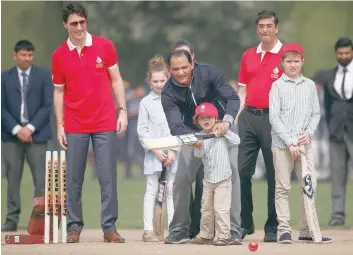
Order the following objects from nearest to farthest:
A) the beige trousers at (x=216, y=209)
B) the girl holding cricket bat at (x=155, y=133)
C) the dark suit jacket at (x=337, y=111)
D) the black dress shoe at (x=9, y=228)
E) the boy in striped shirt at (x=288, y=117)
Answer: the beige trousers at (x=216, y=209) → the boy in striped shirt at (x=288, y=117) → the girl holding cricket bat at (x=155, y=133) → the black dress shoe at (x=9, y=228) → the dark suit jacket at (x=337, y=111)

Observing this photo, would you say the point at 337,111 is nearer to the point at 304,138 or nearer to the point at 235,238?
the point at 304,138

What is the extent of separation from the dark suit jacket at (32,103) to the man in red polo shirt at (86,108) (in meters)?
2.78

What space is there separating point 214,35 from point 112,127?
20.4 metres

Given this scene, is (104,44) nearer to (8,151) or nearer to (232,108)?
(232,108)

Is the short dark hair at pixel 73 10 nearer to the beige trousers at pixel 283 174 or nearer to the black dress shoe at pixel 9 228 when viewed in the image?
the beige trousers at pixel 283 174

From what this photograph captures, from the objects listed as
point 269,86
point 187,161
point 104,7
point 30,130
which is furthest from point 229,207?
point 104,7

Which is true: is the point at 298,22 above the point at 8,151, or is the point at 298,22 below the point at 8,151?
above

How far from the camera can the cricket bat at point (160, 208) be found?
14.0 metres

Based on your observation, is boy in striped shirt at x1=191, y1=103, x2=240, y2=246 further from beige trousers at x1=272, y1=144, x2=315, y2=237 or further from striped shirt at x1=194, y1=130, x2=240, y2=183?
beige trousers at x1=272, y1=144, x2=315, y2=237

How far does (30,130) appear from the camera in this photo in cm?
1630

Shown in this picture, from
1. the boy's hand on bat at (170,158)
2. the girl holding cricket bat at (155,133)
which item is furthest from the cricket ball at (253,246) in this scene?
the boy's hand on bat at (170,158)

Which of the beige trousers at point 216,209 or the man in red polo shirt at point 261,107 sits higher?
the man in red polo shirt at point 261,107

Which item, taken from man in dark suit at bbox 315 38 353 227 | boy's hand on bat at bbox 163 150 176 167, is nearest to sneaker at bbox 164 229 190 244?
boy's hand on bat at bbox 163 150 176 167

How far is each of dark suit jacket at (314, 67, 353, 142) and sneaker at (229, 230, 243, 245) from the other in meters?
4.82
